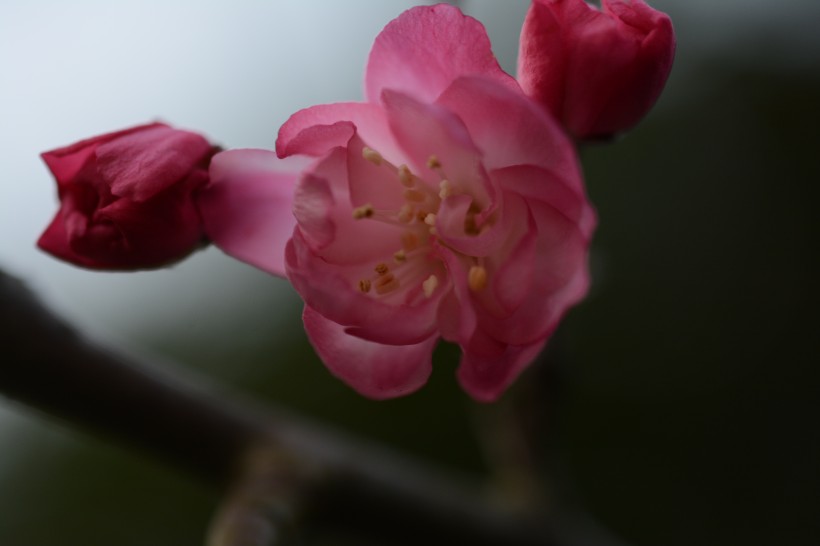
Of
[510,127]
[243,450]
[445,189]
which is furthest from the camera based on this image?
[243,450]

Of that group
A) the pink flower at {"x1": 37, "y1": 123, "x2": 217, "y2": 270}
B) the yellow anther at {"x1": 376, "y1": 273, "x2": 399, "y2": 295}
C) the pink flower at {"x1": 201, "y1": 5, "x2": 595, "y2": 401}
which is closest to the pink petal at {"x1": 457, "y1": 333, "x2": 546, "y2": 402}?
the pink flower at {"x1": 201, "y1": 5, "x2": 595, "y2": 401}

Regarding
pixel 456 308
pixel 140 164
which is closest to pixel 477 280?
pixel 456 308

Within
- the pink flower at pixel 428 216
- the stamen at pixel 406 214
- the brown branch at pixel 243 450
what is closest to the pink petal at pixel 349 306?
the pink flower at pixel 428 216

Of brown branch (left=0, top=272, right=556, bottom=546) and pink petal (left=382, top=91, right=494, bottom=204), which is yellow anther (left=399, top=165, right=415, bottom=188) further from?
brown branch (left=0, top=272, right=556, bottom=546)

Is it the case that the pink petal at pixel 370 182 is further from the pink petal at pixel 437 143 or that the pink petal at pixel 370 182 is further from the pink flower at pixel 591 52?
the pink flower at pixel 591 52

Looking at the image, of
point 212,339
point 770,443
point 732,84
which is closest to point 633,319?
point 770,443

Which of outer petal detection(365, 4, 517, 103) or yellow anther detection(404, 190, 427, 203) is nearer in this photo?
outer petal detection(365, 4, 517, 103)

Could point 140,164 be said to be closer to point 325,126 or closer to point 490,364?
point 325,126
